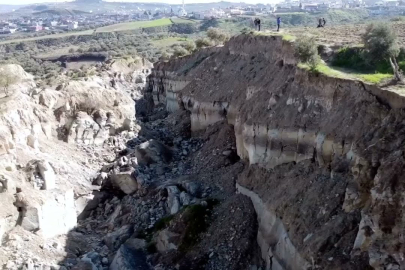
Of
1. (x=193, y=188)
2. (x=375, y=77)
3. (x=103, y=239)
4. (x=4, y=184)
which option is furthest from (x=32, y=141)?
(x=375, y=77)

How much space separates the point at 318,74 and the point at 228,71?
51.4 ft

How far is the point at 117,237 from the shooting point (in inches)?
1099

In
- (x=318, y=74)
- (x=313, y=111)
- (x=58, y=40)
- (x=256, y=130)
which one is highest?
(x=318, y=74)

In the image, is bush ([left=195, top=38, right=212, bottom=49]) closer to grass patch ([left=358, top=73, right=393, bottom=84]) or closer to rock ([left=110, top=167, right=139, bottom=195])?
rock ([left=110, top=167, right=139, bottom=195])

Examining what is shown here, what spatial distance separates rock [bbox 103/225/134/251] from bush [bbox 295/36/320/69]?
13.3m

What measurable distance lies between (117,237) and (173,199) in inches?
148

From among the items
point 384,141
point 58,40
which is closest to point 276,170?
point 384,141

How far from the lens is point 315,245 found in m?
18.2

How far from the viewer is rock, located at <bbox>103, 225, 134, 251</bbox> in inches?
1084

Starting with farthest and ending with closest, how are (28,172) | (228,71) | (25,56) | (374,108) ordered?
(25,56)
(228,71)
(28,172)
(374,108)

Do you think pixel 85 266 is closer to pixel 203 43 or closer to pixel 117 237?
pixel 117 237

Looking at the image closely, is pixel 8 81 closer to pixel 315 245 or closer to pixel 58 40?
pixel 315 245

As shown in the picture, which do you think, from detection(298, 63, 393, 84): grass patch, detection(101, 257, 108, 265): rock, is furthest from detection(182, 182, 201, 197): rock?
detection(298, 63, 393, 84): grass patch

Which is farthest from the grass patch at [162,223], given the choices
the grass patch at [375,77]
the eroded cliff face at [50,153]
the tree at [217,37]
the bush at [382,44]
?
the tree at [217,37]
